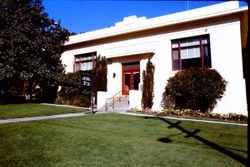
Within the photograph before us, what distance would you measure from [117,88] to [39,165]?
15.8 m

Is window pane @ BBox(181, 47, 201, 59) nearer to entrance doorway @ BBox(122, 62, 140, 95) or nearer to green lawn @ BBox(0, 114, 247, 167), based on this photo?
entrance doorway @ BBox(122, 62, 140, 95)

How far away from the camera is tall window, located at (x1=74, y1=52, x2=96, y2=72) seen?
23781 mm

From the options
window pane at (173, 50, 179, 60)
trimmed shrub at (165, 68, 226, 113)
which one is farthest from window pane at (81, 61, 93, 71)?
trimmed shrub at (165, 68, 226, 113)

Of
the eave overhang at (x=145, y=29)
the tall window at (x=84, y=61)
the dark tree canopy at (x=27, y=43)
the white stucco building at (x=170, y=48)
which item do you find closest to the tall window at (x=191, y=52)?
the white stucco building at (x=170, y=48)

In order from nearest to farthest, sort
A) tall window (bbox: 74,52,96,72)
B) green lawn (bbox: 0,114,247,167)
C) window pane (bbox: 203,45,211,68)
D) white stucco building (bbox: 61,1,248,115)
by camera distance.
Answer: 1. green lawn (bbox: 0,114,247,167)
2. white stucco building (bbox: 61,1,248,115)
3. window pane (bbox: 203,45,211,68)
4. tall window (bbox: 74,52,96,72)

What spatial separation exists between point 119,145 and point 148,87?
1168 cm

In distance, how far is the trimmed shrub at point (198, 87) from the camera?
54.0 feet

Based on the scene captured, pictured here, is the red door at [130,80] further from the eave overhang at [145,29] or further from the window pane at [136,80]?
the eave overhang at [145,29]

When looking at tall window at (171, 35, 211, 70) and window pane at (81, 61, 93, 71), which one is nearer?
tall window at (171, 35, 211, 70)

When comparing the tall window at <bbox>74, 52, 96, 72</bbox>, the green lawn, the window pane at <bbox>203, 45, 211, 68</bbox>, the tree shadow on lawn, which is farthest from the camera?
the tall window at <bbox>74, 52, 96, 72</bbox>

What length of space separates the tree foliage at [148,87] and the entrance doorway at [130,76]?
56.2 inches

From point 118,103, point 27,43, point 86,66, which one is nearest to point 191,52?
point 118,103

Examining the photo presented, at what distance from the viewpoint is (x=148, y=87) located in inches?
764

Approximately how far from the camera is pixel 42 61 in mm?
22719
